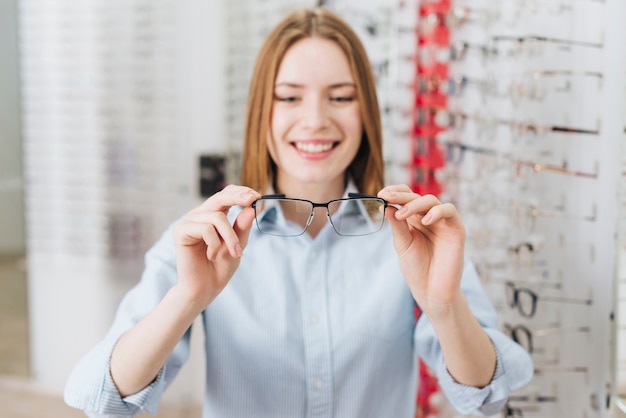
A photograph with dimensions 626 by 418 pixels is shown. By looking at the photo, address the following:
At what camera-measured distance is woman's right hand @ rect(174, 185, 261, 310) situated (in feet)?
3.35

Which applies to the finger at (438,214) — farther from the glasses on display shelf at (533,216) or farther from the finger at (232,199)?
the glasses on display shelf at (533,216)

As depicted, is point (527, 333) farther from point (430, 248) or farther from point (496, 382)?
point (430, 248)

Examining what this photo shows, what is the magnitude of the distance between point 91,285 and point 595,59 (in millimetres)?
2304

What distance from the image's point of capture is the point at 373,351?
1296 mm

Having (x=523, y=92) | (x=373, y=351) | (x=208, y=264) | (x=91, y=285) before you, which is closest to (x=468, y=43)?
(x=523, y=92)

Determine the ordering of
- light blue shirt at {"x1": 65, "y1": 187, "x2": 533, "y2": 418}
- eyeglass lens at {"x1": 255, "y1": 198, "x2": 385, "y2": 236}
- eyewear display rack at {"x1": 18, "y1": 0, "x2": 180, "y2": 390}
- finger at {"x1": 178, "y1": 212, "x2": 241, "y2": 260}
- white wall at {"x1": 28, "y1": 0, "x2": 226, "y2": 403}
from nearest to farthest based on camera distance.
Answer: finger at {"x1": 178, "y1": 212, "x2": 241, "y2": 260}, eyeglass lens at {"x1": 255, "y1": 198, "x2": 385, "y2": 236}, light blue shirt at {"x1": 65, "y1": 187, "x2": 533, "y2": 418}, white wall at {"x1": 28, "y1": 0, "x2": 226, "y2": 403}, eyewear display rack at {"x1": 18, "y1": 0, "x2": 180, "y2": 390}

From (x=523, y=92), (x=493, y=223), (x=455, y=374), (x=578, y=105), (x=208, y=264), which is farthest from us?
(x=493, y=223)

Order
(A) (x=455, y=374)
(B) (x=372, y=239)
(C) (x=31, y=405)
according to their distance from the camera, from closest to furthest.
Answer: (A) (x=455, y=374), (B) (x=372, y=239), (C) (x=31, y=405)

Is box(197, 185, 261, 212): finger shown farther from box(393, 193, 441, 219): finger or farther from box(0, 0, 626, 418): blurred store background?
box(0, 0, 626, 418): blurred store background

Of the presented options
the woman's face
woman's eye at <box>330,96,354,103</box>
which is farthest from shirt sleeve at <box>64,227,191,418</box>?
woman's eye at <box>330,96,354,103</box>

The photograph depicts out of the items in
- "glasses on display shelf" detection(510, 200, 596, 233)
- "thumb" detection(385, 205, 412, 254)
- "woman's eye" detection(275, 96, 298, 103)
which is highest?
"woman's eye" detection(275, 96, 298, 103)

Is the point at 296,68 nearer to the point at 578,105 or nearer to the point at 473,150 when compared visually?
the point at 578,105

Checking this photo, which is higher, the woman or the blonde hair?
the blonde hair

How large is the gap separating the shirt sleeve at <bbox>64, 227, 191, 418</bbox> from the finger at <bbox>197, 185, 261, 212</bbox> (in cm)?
26
